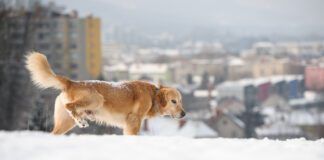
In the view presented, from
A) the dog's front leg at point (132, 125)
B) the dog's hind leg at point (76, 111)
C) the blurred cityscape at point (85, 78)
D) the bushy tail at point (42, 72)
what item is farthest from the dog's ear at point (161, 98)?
the blurred cityscape at point (85, 78)

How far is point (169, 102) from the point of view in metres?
13.9

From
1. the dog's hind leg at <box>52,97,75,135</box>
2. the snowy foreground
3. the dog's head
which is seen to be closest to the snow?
the dog's head

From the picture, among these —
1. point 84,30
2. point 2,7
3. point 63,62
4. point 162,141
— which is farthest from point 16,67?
point 84,30

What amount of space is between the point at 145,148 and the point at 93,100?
408 centimetres

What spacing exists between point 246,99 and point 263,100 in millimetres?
5781

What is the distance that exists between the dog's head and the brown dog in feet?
0.89

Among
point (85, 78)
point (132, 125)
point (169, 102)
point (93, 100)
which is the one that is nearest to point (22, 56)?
point (169, 102)

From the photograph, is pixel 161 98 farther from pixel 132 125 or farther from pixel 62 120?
pixel 62 120

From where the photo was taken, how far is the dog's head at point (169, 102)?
1376 centimetres

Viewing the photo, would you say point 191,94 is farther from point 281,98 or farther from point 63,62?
point 63,62

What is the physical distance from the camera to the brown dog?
1209 cm

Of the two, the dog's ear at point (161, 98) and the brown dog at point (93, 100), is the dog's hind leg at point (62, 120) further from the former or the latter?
the dog's ear at point (161, 98)

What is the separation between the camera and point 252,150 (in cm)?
829

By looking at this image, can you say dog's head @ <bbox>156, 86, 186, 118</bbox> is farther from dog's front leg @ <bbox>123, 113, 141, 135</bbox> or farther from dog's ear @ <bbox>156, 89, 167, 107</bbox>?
dog's front leg @ <bbox>123, 113, 141, 135</bbox>
